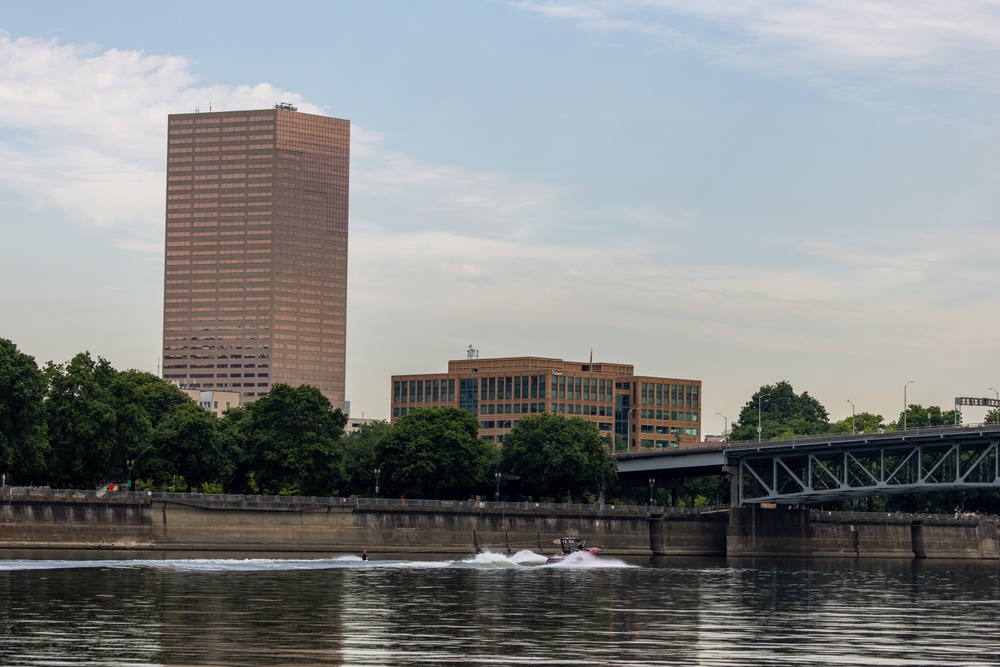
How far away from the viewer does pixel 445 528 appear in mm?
159250

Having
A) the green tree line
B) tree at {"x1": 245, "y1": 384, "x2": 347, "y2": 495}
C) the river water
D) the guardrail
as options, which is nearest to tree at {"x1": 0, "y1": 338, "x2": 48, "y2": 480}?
the green tree line

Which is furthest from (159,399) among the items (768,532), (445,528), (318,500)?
(768,532)

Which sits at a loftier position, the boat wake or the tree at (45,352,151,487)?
the tree at (45,352,151,487)

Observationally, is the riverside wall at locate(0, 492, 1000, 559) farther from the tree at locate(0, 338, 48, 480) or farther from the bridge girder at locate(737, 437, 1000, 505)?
the tree at locate(0, 338, 48, 480)

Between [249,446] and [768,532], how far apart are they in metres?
64.9

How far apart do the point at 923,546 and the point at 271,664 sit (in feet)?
527

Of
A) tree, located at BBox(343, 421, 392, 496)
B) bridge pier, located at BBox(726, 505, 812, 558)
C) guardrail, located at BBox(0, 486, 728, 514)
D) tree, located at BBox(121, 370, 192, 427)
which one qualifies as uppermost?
tree, located at BBox(121, 370, 192, 427)

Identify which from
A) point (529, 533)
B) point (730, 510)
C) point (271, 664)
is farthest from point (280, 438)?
point (271, 664)

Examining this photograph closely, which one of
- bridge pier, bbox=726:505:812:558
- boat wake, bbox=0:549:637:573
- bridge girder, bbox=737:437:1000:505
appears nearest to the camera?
boat wake, bbox=0:549:637:573

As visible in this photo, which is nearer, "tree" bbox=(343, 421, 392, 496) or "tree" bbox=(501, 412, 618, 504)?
"tree" bbox=(501, 412, 618, 504)

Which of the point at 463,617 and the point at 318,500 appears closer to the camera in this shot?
the point at 463,617

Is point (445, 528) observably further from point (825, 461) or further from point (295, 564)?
point (825, 461)

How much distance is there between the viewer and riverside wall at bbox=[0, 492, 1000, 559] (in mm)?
135250

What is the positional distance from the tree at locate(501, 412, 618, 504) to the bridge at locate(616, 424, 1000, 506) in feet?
34.6
